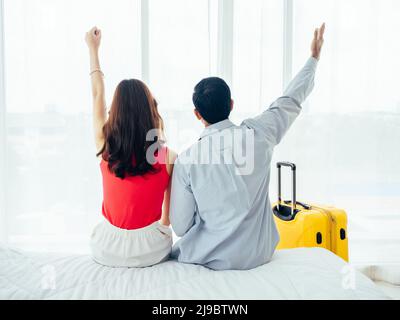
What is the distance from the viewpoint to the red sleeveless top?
121 cm

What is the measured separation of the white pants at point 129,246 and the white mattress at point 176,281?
3 cm

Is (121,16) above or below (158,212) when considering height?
above

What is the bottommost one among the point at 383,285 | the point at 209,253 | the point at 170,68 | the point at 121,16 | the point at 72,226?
the point at 383,285

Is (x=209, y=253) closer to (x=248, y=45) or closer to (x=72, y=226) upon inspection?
(x=72, y=226)

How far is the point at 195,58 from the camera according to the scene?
2180 millimetres

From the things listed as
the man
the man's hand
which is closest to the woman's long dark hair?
the man

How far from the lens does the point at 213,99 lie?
123cm

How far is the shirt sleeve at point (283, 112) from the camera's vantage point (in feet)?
4.23

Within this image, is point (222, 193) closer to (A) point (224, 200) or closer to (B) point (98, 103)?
(A) point (224, 200)

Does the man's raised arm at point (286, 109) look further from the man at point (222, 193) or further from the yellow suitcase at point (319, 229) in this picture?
the yellow suitcase at point (319, 229)
